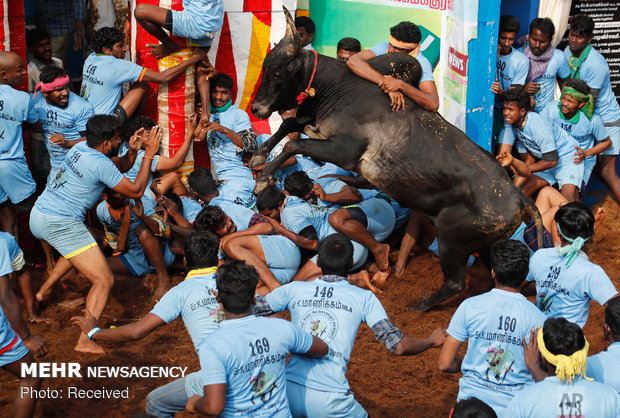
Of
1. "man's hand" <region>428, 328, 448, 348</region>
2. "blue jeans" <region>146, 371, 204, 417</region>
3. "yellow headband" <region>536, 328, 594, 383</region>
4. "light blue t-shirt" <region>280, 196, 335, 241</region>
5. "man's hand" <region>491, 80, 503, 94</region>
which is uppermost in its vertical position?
"yellow headband" <region>536, 328, 594, 383</region>

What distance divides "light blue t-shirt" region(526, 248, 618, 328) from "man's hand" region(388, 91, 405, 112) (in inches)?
93.4

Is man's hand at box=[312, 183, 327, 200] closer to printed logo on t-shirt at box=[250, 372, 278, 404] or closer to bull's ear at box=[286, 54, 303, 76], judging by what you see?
bull's ear at box=[286, 54, 303, 76]

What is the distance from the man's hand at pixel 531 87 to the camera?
9703 millimetres

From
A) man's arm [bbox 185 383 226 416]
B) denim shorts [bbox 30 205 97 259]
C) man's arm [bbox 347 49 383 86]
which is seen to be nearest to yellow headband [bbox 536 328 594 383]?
man's arm [bbox 185 383 226 416]

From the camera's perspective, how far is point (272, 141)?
7754mm

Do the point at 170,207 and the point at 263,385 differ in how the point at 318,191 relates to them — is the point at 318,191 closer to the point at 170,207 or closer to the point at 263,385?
the point at 170,207

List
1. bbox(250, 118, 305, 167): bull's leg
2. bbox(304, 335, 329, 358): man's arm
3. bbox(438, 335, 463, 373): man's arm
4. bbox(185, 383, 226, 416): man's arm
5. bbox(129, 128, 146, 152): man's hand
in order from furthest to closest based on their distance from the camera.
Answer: bbox(129, 128, 146, 152): man's hand → bbox(250, 118, 305, 167): bull's leg → bbox(438, 335, 463, 373): man's arm → bbox(304, 335, 329, 358): man's arm → bbox(185, 383, 226, 416): man's arm

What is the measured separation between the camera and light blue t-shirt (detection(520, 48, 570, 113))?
386 inches

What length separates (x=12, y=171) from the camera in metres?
8.33

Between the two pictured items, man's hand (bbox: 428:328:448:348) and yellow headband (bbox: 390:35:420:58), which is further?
yellow headband (bbox: 390:35:420:58)

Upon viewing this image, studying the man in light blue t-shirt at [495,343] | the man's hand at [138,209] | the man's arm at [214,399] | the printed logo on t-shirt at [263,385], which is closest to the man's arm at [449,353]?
the man in light blue t-shirt at [495,343]

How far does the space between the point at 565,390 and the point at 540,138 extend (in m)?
5.34

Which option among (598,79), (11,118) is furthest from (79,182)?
(598,79)

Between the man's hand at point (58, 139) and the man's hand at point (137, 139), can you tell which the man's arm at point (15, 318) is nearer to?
the man's hand at point (137, 139)
